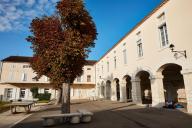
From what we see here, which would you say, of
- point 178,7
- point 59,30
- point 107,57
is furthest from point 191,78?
point 107,57

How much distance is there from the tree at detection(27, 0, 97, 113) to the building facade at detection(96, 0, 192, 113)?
598 centimetres

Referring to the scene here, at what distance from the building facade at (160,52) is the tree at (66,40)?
5980 millimetres

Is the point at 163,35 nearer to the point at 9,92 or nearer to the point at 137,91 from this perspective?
the point at 137,91

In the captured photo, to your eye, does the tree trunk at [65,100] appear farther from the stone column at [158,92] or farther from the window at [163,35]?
the window at [163,35]

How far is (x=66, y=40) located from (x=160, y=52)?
7815mm

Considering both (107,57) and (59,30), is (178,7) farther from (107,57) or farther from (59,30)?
(107,57)

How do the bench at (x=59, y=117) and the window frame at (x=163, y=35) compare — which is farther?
the window frame at (x=163, y=35)

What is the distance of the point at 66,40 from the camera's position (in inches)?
311

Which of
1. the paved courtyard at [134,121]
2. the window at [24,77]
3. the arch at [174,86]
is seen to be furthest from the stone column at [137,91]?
the window at [24,77]

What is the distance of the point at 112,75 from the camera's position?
74.9 ft

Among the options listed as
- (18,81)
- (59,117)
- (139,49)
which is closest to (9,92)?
(18,81)

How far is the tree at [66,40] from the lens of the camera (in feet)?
25.8

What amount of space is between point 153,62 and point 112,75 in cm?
1039

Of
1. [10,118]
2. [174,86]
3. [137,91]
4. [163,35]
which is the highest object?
[163,35]
